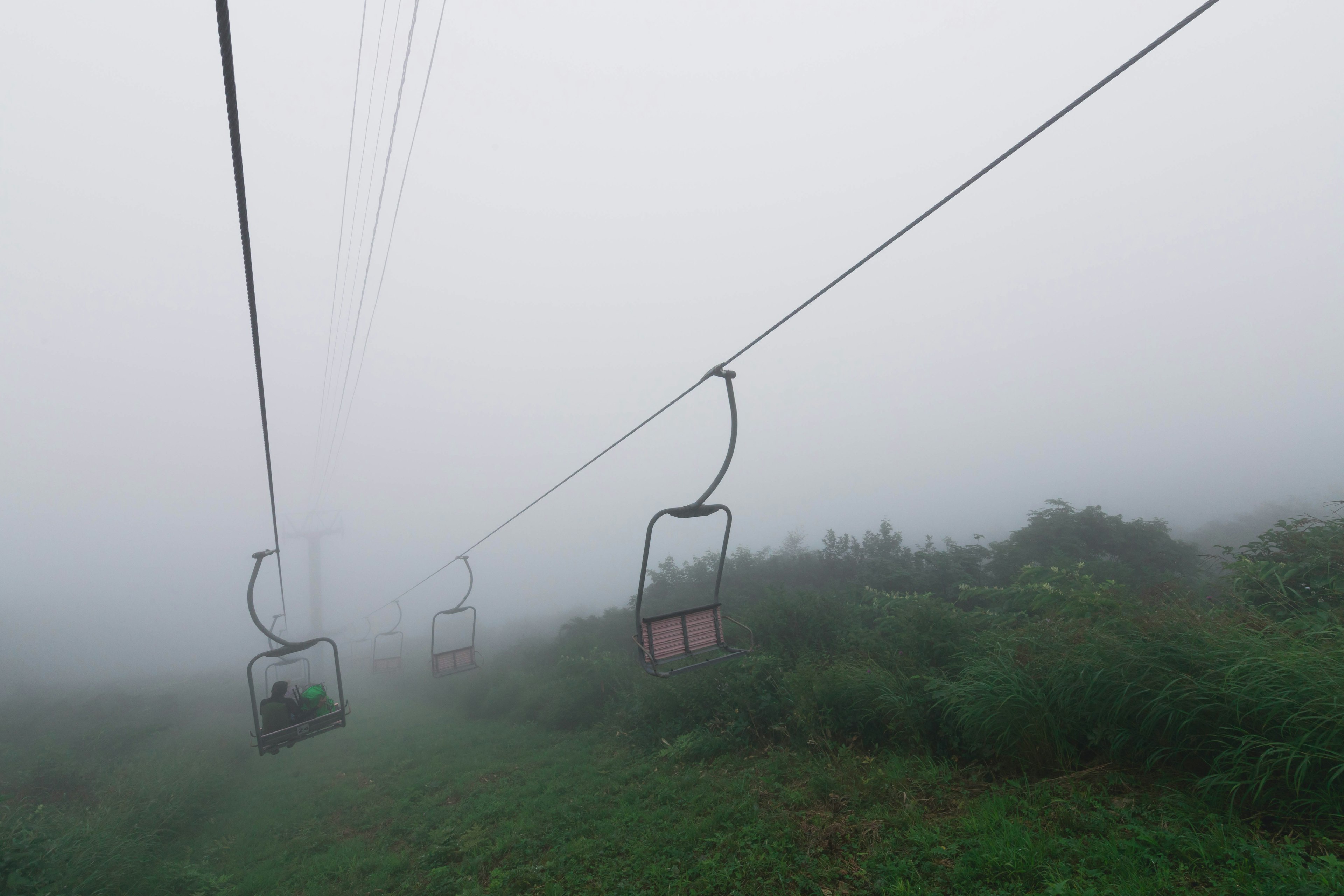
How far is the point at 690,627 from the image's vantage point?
757 centimetres

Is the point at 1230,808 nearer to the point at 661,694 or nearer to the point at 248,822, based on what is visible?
the point at 661,694

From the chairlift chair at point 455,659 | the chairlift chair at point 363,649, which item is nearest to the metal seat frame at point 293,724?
the chairlift chair at point 455,659

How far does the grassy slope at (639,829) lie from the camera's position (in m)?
4.38

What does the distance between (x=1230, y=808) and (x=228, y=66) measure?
8.75 meters

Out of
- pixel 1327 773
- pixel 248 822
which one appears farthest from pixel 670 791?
pixel 248 822

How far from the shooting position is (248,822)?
1195cm

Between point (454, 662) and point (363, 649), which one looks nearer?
point (454, 662)

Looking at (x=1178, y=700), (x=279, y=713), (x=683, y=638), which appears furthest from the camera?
(x=279, y=713)

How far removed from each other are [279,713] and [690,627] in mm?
9637

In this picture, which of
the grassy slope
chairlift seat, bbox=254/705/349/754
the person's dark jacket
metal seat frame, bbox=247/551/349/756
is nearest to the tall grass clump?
the grassy slope

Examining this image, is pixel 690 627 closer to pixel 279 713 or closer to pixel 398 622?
pixel 279 713

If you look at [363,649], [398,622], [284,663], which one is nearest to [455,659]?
[284,663]

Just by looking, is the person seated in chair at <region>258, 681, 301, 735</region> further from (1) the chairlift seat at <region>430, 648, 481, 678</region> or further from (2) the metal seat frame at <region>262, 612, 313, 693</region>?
(1) the chairlift seat at <region>430, 648, 481, 678</region>

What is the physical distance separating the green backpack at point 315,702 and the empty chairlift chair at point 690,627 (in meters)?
8.89
